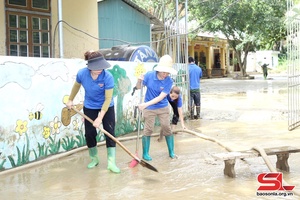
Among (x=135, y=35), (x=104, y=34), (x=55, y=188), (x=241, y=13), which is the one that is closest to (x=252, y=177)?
(x=55, y=188)

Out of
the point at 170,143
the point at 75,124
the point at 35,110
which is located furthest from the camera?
the point at 75,124

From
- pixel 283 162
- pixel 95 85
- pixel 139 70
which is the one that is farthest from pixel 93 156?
pixel 139 70

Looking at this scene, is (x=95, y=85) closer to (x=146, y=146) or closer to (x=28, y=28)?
(x=146, y=146)

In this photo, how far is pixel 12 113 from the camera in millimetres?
5551

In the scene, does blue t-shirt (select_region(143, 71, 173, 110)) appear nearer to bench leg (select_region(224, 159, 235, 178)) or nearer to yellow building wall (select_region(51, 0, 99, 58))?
bench leg (select_region(224, 159, 235, 178))

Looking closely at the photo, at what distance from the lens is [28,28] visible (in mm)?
10125

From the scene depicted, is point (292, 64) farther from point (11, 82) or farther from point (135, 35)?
point (135, 35)

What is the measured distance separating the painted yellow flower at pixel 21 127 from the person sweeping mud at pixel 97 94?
842 mm

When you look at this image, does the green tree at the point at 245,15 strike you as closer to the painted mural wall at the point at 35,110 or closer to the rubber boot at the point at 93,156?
the painted mural wall at the point at 35,110

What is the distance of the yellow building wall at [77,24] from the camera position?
1103 centimetres

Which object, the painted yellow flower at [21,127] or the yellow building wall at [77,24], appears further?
the yellow building wall at [77,24]

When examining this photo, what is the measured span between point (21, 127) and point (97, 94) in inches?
50.0

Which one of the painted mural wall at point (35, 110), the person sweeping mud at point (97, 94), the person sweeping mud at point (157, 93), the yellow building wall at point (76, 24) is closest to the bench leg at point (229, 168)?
the person sweeping mud at point (157, 93)

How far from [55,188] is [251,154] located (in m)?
2.35
